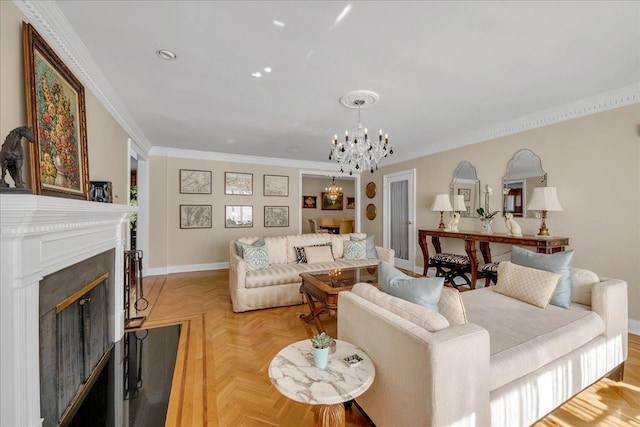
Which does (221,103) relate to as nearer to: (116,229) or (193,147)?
(116,229)

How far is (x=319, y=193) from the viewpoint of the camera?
1066 cm

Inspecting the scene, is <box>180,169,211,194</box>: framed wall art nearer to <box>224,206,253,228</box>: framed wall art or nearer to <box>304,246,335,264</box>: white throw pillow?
<box>224,206,253,228</box>: framed wall art

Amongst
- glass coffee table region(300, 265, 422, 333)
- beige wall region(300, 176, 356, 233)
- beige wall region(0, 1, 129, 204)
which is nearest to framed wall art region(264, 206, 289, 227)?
beige wall region(0, 1, 129, 204)

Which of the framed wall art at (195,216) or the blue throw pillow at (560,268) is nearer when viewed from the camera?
the blue throw pillow at (560,268)

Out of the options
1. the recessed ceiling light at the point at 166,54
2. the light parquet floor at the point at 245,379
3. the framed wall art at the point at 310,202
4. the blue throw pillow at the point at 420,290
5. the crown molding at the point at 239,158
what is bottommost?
the light parquet floor at the point at 245,379

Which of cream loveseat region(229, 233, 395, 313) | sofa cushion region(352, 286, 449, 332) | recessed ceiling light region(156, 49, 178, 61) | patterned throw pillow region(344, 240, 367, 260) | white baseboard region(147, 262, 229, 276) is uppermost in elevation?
recessed ceiling light region(156, 49, 178, 61)

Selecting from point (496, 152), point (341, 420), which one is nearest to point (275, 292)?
point (341, 420)

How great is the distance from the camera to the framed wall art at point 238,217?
6.05m

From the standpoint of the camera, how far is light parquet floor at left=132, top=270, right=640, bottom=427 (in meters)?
1.71

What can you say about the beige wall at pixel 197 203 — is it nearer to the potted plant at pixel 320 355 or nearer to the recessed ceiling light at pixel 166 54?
the recessed ceiling light at pixel 166 54

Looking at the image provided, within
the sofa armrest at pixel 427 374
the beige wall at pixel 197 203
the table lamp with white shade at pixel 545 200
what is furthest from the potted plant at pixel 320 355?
the beige wall at pixel 197 203

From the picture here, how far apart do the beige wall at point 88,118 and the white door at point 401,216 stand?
16.5 feet

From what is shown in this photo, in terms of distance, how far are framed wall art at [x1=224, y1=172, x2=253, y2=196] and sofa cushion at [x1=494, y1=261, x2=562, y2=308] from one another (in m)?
5.06

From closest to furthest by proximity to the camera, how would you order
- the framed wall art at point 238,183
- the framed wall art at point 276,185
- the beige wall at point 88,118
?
the beige wall at point 88,118 < the framed wall art at point 238,183 < the framed wall art at point 276,185
